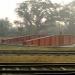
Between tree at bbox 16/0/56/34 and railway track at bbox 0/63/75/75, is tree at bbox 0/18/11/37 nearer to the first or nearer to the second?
tree at bbox 16/0/56/34

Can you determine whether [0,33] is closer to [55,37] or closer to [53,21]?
[53,21]

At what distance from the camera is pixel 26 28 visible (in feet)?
222

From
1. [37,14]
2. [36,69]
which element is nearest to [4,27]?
[37,14]

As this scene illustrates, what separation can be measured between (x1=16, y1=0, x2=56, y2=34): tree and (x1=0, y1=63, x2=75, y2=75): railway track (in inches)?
2101

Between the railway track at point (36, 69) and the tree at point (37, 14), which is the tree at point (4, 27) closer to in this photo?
the tree at point (37, 14)

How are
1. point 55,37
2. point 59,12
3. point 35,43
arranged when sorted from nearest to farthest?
point 35,43, point 55,37, point 59,12

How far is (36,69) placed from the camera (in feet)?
40.1

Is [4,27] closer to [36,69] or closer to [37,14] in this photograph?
[37,14]

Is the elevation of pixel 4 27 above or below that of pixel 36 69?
above

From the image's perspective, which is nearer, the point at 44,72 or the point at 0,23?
the point at 44,72

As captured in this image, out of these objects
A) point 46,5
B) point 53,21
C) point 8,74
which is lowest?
point 8,74

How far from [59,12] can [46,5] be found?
458 centimetres

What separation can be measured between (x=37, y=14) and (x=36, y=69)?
193 ft

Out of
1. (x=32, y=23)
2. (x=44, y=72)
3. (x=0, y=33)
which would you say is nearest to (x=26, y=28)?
(x=32, y=23)
